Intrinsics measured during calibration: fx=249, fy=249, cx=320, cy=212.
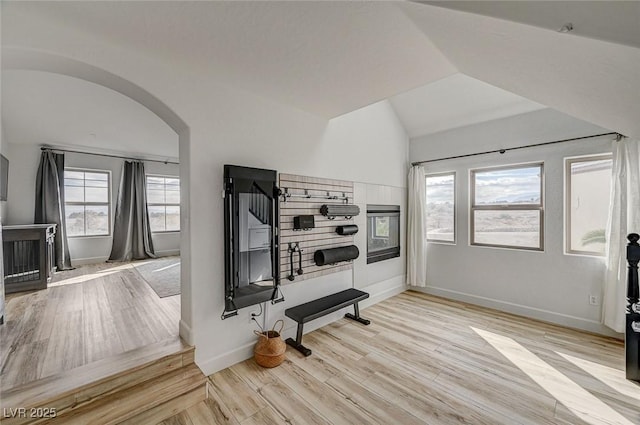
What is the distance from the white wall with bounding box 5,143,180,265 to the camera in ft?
15.3

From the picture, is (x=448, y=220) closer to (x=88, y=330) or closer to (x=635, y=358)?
(x=635, y=358)

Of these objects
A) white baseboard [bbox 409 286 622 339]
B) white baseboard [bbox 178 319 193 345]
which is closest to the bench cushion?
white baseboard [bbox 178 319 193 345]

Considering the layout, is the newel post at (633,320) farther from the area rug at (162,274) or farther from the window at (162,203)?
the window at (162,203)

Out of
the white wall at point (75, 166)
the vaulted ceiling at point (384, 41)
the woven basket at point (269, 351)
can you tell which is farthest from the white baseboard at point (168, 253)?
the vaulted ceiling at point (384, 41)

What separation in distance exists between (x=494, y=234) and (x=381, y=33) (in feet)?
11.4

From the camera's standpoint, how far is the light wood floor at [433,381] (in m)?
1.81

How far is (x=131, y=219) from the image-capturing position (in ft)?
19.6

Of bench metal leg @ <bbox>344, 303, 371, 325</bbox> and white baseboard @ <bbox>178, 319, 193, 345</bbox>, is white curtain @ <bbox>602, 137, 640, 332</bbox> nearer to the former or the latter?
bench metal leg @ <bbox>344, 303, 371, 325</bbox>

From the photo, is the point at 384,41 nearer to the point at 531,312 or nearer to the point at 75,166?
the point at 531,312

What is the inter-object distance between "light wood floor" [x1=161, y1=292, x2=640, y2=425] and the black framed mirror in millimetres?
708

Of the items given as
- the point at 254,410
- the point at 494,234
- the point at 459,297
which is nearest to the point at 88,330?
the point at 254,410

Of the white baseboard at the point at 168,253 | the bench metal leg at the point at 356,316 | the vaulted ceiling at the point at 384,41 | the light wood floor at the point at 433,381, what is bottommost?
the light wood floor at the point at 433,381

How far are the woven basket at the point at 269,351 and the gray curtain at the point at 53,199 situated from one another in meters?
5.17

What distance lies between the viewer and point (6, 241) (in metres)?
3.58
